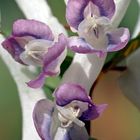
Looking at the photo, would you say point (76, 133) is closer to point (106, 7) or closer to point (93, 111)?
point (93, 111)

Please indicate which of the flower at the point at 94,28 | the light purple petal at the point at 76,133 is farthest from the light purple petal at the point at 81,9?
the light purple petal at the point at 76,133

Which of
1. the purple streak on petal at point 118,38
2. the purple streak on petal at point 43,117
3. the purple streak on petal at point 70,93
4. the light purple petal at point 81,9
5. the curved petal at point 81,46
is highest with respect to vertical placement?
the light purple petal at point 81,9

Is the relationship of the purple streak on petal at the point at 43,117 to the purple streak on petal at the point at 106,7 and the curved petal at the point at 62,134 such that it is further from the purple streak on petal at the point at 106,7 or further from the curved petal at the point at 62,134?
the purple streak on petal at the point at 106,7

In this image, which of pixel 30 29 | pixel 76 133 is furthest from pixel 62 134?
pixel 30 29

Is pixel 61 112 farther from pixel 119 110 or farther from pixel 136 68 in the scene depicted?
pixel 119 110

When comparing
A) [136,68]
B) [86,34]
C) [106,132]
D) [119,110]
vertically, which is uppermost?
[86,34]

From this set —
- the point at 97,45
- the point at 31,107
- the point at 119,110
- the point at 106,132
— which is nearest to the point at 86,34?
the point at 97,45

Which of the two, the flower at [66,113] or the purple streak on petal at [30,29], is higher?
the purple streak on petal at [30,29]

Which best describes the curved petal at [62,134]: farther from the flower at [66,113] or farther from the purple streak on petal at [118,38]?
the purple streak on petal at [118,38]
